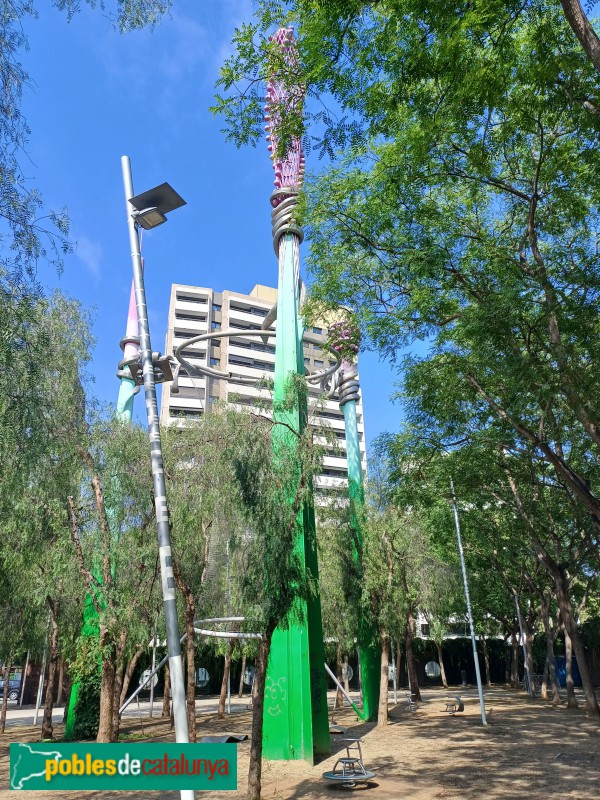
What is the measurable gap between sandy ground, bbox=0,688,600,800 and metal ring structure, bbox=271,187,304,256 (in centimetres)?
1347

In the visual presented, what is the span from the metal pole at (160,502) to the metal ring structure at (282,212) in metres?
11.0

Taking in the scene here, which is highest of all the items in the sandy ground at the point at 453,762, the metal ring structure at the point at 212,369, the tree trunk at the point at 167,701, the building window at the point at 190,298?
the building window at the point at 190,298

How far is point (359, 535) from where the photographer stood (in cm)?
1975

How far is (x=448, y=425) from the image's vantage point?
1366 cm

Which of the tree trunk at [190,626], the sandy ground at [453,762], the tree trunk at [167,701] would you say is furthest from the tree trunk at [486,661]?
the tree trunk at [190,626]

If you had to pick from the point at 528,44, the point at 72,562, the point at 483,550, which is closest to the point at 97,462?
the point at 72,562

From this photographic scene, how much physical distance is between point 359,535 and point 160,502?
1393 cm

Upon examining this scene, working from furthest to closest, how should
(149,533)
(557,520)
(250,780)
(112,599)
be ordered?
(557,520) → (149,533) → (112,599) → (250,780)

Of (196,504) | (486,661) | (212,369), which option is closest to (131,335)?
(212,369)

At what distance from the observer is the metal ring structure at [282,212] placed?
60.2 feet

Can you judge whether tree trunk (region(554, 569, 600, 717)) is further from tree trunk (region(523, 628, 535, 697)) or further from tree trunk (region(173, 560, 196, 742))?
tree trunk (region(173, 560, 196, 742))

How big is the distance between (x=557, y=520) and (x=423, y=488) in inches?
268

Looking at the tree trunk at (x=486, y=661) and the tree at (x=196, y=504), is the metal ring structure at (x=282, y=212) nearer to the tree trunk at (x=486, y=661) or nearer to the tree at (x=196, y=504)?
the tree at (x=196, y=504)

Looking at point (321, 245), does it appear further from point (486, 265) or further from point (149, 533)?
point (149, 533)
